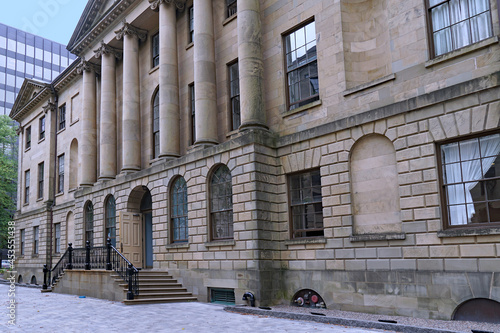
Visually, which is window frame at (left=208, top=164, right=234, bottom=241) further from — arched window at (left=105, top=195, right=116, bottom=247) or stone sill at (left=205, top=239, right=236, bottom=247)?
arched window at (left=105, top=195, right=116, bottom=247)

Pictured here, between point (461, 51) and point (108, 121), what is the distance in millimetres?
18250

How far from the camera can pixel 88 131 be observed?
88.1ft

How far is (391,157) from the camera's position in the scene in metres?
13.0

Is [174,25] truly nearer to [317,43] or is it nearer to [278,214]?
[317,43]

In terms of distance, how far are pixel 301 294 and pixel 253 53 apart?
8.38 m

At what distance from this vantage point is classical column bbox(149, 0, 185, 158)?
19.9 meters

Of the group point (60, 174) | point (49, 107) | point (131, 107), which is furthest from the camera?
point (49, 107)

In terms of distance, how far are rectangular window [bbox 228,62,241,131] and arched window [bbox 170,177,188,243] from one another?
3.21m

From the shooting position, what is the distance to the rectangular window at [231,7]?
1892cm

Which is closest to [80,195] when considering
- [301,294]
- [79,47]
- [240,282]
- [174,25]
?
[79,47]

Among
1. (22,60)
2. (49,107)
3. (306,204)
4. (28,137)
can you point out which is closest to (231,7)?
(306,204)

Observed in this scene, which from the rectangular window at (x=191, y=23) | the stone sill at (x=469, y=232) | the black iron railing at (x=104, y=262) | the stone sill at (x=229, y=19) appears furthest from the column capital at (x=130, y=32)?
the stone sill at (x=469, y=232)

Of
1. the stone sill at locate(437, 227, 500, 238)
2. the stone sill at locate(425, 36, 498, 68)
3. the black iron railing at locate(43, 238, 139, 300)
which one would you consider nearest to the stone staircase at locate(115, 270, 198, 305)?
the black iron railing at locate(43, 238, 139, 300)

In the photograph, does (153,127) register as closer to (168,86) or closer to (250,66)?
(168,86)
